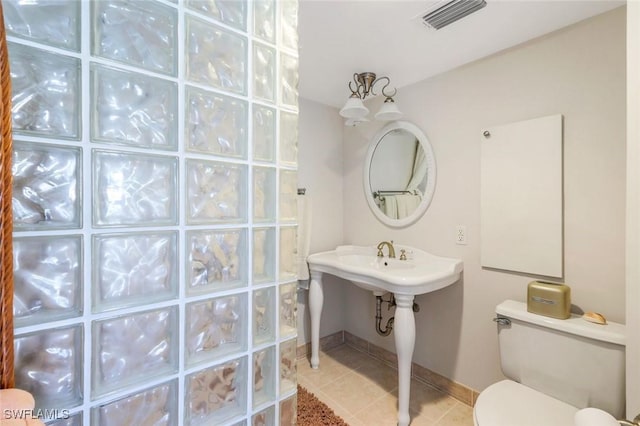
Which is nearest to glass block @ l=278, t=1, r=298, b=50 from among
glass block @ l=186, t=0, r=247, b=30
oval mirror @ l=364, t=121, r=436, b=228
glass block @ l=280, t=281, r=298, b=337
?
glass block @ l=186, t=0, r=247, b=30

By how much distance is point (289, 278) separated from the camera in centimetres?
77

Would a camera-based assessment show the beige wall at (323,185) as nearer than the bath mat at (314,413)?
No

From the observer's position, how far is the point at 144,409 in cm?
55

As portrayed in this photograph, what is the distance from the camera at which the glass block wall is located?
1.49 feet

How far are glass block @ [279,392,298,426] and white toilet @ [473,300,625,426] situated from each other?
2.68 feet

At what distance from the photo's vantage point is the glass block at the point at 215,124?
1.98 ft

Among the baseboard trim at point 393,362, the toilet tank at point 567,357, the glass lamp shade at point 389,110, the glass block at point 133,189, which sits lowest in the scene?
the baseboard trim at point 393,362

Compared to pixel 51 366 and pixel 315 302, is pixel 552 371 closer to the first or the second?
pixel 315 302

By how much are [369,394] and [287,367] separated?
4.71 feet

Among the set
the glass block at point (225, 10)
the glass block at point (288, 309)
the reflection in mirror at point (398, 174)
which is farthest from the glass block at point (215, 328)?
the reflection in mirror at point (398, 174)

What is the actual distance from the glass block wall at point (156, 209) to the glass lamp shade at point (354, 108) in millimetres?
1104

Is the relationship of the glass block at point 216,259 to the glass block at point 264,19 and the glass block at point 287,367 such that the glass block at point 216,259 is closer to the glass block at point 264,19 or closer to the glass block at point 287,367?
the glass block at point 287,367

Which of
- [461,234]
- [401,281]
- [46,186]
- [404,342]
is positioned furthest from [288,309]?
[461,234]

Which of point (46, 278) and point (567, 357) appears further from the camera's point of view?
point (567, 357)
